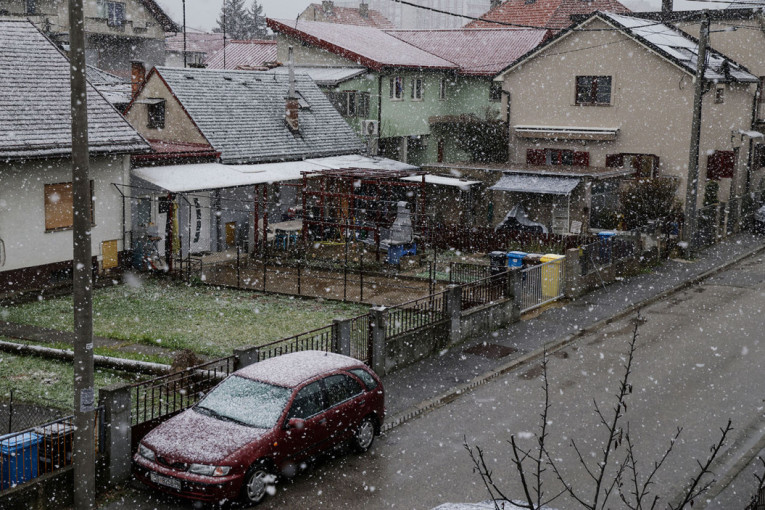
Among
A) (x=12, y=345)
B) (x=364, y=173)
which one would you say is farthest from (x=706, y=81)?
(x=12, y=345)

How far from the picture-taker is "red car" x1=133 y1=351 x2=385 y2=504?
1030 centimetres

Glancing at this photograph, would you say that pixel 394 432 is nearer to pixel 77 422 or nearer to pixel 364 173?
pixel 77 422

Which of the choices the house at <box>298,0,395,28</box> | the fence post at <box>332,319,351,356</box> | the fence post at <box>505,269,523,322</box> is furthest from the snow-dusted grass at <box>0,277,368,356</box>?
the house at <box>298,0,395,28</box>

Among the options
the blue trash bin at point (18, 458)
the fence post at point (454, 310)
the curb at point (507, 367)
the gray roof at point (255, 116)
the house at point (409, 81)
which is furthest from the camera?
the house at point (409, 81)

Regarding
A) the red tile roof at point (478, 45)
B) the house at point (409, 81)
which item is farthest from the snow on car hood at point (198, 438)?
the red tile roof at point (478, 45)

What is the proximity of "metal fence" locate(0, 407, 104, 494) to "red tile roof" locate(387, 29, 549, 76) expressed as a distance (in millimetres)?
38282

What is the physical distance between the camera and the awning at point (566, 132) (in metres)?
35.5

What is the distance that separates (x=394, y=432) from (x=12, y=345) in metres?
8.16

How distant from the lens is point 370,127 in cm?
3900

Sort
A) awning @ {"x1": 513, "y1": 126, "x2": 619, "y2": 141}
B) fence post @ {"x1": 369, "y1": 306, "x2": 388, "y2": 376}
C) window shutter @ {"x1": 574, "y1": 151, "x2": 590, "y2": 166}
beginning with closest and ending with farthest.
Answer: fence post @ {"x1": 369, "y1": 306, "x2": 388, "y2": 376}
awning @ {"x1": 513, "y1": 126, "x2": 619, "y2": 141}
window shutter @ {"x1": 574, "y1": 151, "x2": 590, "y2": 166}

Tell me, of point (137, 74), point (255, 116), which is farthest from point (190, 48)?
point (255, 116)

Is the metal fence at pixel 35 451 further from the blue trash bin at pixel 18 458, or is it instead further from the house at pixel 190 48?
the house at pixel 190 48

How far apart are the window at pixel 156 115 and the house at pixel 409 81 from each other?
1069 cm

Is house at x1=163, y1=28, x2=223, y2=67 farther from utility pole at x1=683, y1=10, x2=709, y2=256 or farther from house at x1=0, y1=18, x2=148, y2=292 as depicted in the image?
utility pole at x1=683, y1=10, x2=709, y2=256
